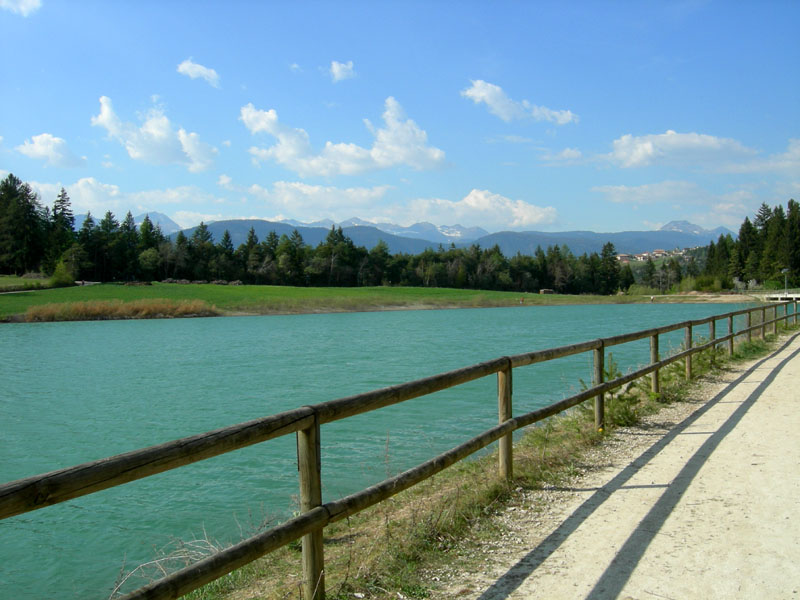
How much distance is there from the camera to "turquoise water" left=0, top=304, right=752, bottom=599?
7.11 m

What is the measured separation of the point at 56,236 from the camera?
103m

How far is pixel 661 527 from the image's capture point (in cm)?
446

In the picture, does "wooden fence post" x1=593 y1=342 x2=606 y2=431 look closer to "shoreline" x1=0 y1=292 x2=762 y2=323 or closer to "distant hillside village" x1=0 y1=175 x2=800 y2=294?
"shoreline" x1=0 y1=292 x2=762 y2=323

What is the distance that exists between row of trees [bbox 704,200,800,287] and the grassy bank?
395 ft

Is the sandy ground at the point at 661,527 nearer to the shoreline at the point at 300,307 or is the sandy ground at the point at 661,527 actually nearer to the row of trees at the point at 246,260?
the shoreline at the point at 300,307

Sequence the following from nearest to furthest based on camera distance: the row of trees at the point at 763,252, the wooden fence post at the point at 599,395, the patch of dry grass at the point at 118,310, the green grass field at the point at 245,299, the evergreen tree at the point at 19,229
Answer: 1. the wooden fence post at the point at 599,395
2. the patch of dry grass at the point at 118,310
3. the green grass field at the point at 245,299
4. the evergreen tree at the point at 19,229
5. the row of trees at the point at 763,252

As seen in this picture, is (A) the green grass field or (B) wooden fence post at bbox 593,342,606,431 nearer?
(B) wooden fence post at bbox 593,342,606,431

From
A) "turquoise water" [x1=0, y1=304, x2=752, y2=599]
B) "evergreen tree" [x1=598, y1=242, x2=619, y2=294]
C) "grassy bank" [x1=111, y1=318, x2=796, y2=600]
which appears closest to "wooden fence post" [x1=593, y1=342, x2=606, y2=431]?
"grassy bank" [x1=111, y1=318, x2=796, y2=600]

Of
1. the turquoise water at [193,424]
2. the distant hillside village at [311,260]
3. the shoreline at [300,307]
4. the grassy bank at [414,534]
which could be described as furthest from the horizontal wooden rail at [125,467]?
the distant hillside village at [311,260]

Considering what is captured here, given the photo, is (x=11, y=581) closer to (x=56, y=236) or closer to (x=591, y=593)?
(x=591, y=593)

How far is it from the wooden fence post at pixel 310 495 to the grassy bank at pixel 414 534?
0.20 m

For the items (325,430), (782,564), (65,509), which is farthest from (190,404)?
(782,564)

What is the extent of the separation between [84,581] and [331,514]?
4209 mm

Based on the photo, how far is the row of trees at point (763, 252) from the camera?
387 ft
